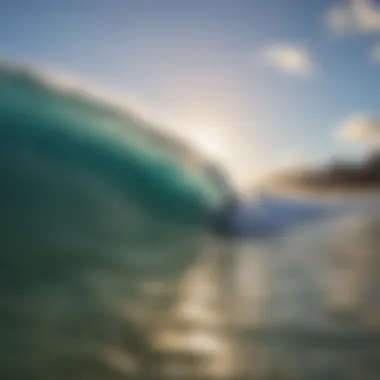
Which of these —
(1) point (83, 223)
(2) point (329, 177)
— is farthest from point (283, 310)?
(1) point (83, 223)

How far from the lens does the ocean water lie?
106 cm

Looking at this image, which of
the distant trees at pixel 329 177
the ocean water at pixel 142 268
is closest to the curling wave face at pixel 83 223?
the ocean water at pixel 142 268

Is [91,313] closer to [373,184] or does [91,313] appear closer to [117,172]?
[117,172]

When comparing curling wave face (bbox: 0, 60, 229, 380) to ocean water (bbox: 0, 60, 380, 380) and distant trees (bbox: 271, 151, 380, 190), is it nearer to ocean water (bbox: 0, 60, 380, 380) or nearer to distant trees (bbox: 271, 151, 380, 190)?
ocean water (bbox: 0, 60, 380, 380)

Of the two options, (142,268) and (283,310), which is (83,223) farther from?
(283,310)

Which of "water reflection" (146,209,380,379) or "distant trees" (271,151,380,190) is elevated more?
"distant trees" (271,151,380,190)

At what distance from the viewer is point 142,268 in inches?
42.9

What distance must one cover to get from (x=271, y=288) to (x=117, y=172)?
1.04 feet

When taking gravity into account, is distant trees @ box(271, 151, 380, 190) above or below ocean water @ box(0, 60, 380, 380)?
above

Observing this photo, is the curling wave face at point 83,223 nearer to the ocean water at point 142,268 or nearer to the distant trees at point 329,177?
the ocean water at point 142,268

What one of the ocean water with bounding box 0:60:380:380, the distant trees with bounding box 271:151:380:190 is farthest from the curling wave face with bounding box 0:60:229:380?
the distant trees with bounding box 271:151:380:190

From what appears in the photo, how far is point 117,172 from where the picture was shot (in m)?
1.12

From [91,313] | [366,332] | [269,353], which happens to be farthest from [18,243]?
A: [366,332]

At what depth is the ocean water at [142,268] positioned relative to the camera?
1.06m
